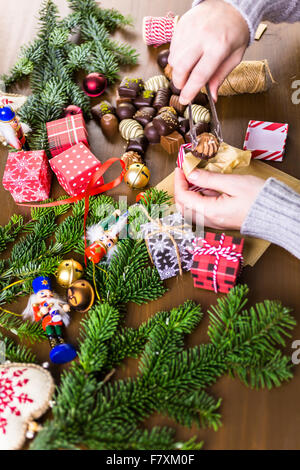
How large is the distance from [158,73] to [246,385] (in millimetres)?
1021

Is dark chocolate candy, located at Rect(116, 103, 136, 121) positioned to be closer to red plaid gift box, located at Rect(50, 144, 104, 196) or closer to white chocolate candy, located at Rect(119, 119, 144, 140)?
white chocolate candy, located at Rect(119, 119, 144, 140)

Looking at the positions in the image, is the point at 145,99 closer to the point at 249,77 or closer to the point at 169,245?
the point at 249,77

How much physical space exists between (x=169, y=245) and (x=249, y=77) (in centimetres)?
63

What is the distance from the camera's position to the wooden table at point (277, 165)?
80 centimetres

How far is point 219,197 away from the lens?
0.99 meters

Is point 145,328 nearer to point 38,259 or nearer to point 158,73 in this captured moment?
point 38,259

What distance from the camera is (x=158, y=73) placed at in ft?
4.52

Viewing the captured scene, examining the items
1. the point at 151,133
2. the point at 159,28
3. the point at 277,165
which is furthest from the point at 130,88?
the point at 277,165

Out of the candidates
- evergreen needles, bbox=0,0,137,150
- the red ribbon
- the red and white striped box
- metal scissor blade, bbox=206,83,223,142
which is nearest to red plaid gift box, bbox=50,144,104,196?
the red ribbon

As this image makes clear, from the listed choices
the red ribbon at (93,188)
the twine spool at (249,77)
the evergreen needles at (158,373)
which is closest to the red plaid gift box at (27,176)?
the red ribbon at (93,188)

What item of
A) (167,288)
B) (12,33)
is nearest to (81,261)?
(167,288)

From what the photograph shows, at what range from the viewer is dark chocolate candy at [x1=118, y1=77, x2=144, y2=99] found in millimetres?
1261

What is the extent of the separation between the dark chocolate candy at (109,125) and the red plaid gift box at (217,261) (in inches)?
19.7

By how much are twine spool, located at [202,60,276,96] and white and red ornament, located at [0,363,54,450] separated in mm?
927
